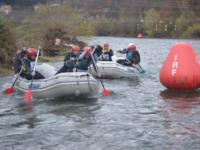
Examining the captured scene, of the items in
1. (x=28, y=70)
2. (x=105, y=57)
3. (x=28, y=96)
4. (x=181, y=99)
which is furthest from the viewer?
(x=105, y=57)

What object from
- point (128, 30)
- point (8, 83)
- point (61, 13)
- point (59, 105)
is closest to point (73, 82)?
point (59, 105)

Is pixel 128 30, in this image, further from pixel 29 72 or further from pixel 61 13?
pixel 29 72

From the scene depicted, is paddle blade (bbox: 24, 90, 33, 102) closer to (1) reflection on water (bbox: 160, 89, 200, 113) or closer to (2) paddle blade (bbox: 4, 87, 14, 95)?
(2) paddle blade (bbox: 4, 87, 14, 95)

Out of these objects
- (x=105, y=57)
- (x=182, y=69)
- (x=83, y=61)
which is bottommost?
(x=182, y=69)

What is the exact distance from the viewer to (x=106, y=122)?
1241 cm

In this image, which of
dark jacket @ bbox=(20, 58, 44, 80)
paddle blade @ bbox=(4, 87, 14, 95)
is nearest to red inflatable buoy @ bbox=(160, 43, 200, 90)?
dark jacket @ bbox=(20, 58, 44, 80)

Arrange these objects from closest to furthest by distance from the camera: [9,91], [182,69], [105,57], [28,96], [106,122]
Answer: [106,122], [28,96], [182,69], [9,91], [105,57]

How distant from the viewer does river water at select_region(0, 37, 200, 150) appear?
10.5m

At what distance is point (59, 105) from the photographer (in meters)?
14.6

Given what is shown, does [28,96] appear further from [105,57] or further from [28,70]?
[105,57]

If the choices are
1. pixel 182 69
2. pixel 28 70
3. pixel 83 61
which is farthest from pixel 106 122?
pixel 28 70

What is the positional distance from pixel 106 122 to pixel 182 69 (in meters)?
4.31

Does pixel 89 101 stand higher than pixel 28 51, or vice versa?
pixel 28 51

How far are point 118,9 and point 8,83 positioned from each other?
69.2 meters
